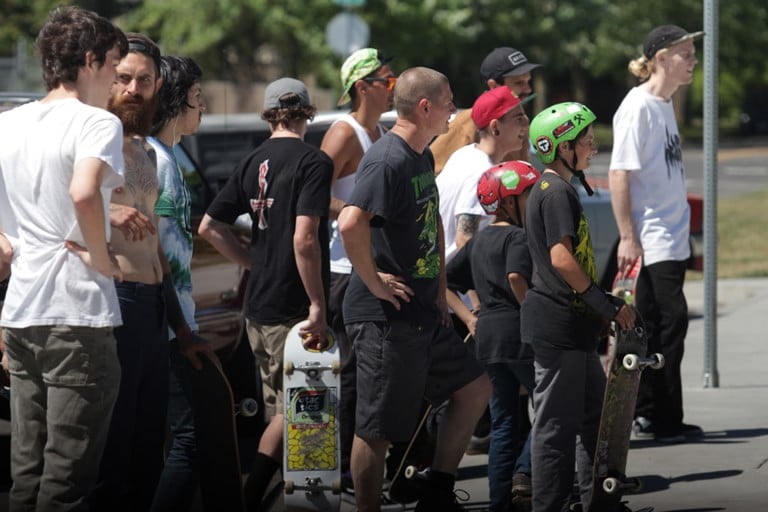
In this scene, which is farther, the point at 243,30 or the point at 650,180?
the point at 243,30

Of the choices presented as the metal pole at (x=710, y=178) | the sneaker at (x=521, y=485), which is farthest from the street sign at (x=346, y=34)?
the sneaker at (x=521, y=485)

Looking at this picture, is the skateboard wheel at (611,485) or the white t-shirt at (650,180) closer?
the skateboard wheel at (611,485)

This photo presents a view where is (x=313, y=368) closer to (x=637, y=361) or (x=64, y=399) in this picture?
(x=637, y=361)

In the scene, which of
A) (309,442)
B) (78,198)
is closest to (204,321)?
(309,442)

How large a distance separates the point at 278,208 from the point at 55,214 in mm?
1464

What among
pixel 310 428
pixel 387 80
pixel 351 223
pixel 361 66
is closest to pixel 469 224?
pixel 387 80

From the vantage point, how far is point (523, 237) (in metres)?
6.39

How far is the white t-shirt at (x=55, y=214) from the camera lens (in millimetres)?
4855

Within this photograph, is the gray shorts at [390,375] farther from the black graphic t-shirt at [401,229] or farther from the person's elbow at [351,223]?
the person's elbow at [351,223]

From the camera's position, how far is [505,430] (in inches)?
253

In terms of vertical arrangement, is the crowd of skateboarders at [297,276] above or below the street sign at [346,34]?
below

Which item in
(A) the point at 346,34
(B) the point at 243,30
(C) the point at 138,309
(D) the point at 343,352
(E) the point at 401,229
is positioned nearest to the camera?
(C) the point at 138,309

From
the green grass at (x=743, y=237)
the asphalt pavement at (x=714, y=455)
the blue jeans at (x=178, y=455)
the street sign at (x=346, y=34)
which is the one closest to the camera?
the blue jeans at (x=178, y=455)

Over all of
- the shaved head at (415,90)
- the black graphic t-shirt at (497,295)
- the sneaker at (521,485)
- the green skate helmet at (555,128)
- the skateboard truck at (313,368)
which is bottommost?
the sneaker at (521,485)
